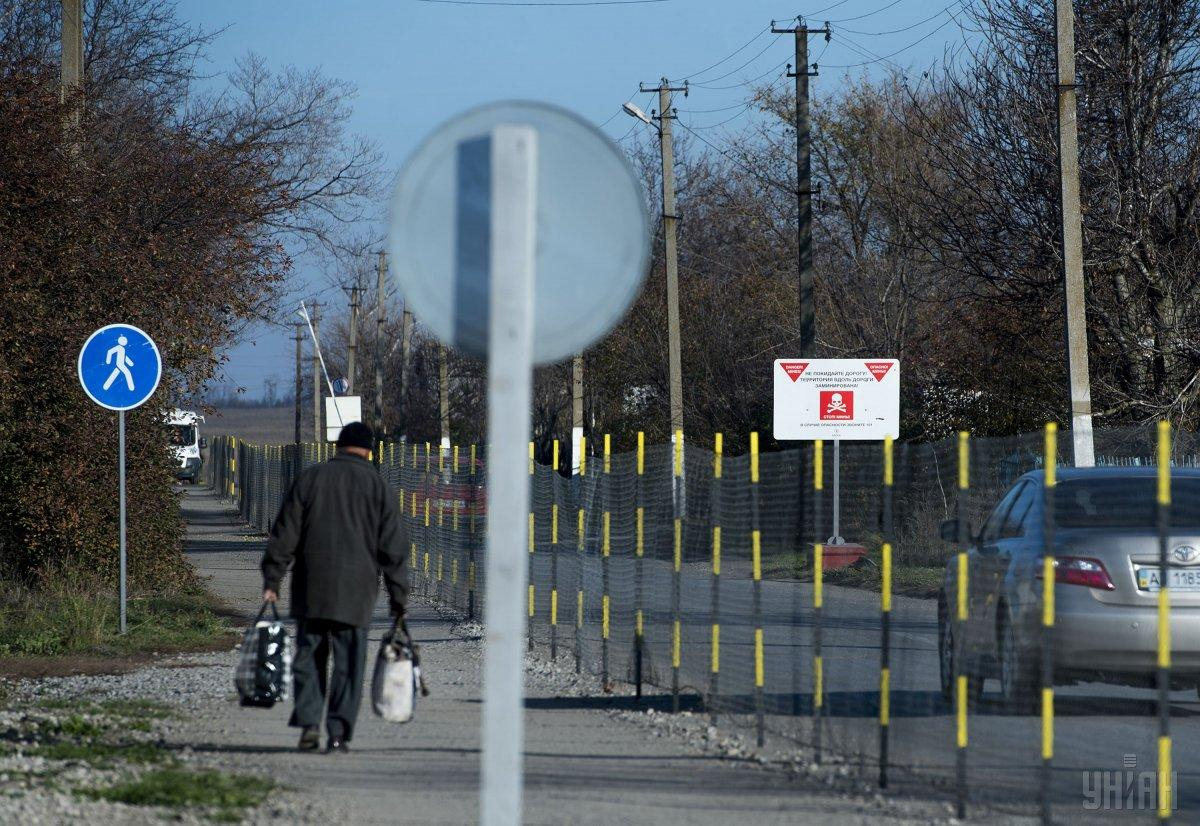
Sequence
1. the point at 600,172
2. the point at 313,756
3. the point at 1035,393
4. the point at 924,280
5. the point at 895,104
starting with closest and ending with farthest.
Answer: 1. the point at 600,172
2. the point at 313,756
3. the point at 1035,393
4. the point at 924,280
5. the point at 895,104

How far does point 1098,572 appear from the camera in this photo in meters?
9.84

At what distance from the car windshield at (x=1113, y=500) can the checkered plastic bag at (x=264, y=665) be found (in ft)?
15.8

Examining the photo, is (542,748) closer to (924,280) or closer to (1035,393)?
(1035,393)

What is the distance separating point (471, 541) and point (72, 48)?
832 centimetres

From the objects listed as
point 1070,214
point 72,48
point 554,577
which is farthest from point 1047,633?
point 72,48

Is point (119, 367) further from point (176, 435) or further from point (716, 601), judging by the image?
point (716, 601)

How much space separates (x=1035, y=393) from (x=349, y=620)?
20731 millimetres

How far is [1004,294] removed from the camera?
25641 mm

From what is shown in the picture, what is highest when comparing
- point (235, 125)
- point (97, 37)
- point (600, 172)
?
point (97, 37)

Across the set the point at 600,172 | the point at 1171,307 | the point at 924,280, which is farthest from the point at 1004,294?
the point at 600,172

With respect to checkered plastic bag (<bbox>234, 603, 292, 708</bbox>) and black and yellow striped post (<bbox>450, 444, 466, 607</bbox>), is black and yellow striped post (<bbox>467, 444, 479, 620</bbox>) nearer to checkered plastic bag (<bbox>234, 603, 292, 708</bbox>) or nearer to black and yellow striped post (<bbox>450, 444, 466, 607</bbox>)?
black and yellow striped post (<bbox>450, 444, 466, 607</bbox>)

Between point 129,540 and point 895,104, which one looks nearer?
point 129,540

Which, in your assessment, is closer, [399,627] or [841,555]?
[399,627]

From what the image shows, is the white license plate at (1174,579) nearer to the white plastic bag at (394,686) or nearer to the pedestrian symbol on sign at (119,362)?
the white plastic bag at (394,686)
